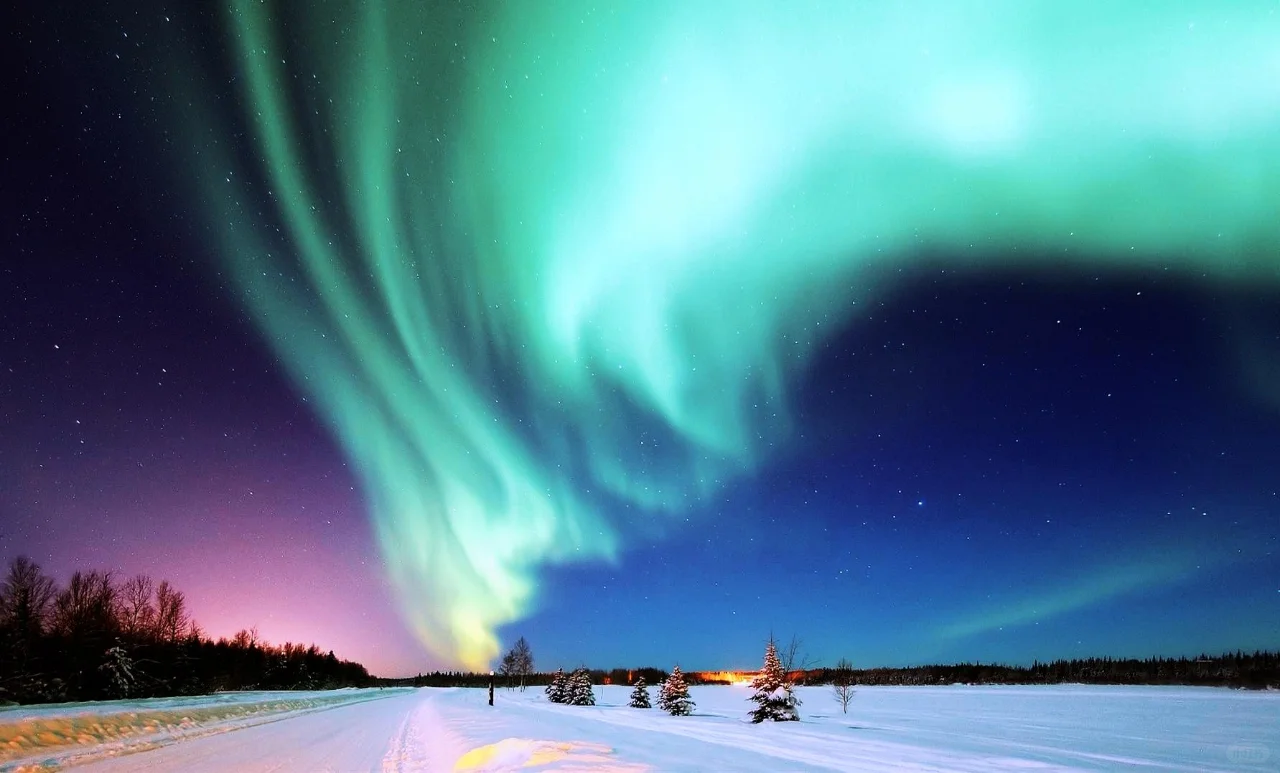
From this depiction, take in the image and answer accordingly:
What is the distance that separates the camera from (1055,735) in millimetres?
32031

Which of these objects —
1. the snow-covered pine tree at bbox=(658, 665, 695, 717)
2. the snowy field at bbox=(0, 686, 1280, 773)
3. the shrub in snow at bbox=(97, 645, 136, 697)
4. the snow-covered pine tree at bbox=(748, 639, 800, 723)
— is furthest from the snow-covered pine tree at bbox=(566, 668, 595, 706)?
the shrub in snow at bbox=(97, 645, 136, 697)

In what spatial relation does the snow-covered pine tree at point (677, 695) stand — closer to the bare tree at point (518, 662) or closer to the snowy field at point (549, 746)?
the snowy field at point (549, 746)

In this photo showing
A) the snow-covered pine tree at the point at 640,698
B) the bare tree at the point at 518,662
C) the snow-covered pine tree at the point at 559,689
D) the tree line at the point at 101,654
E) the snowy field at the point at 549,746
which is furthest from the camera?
the bare tree at the point at 518,662

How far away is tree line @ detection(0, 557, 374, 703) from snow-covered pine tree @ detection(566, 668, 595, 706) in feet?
102

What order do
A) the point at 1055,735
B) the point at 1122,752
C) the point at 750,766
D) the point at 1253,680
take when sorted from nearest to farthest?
the point at 750,766, the point at 1122,752, the point at 1055,735, the point at 1253,680

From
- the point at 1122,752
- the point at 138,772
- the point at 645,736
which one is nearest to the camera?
the point at 138,772

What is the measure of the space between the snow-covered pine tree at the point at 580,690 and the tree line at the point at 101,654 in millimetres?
31035

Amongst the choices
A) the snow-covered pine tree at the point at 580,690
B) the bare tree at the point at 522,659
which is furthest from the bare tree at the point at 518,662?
the snow-covered pine tree at the point at 580,690

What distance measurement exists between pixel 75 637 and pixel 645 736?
39.0 meters

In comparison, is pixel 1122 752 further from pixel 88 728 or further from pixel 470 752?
Result: pixel 88 728

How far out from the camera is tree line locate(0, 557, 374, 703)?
3500 centimetres

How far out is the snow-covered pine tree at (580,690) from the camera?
202 feet

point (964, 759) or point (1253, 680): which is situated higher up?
point (964, 759)

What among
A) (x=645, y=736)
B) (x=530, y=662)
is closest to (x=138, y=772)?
(x=645, y=736)
